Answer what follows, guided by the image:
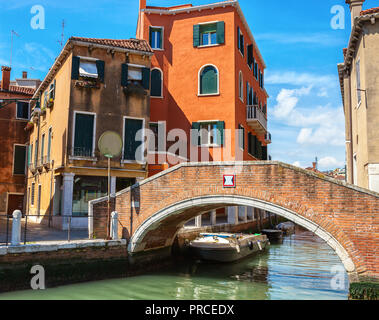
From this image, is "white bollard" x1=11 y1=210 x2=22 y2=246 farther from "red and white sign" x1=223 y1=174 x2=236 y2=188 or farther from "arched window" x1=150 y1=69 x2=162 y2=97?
"arched window" x1=150 y1=69 x2=162 y2=97

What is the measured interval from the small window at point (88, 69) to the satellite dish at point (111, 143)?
2412mm

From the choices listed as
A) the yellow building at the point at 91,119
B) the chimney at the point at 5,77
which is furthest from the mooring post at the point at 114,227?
the chimney at the point at 5,77

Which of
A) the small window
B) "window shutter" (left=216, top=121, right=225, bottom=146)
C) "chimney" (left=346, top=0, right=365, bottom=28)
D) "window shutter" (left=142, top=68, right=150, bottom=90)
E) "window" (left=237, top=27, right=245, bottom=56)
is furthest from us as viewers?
"window" (left=237, top=27, right=245, bottom=56)

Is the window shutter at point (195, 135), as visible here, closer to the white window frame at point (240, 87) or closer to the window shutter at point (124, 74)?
the white window frame at point (240, 87)

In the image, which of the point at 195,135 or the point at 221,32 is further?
the point at 195,135

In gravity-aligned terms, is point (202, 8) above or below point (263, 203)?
above

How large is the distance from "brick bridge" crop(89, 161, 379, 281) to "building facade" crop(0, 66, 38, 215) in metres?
12.2

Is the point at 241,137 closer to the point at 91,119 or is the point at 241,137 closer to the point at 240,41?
the point at 240,41

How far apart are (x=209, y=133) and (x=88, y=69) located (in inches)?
230

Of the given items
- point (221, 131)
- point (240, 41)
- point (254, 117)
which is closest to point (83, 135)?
point (221, 131)

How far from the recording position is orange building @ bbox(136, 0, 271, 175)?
16984 millimetres

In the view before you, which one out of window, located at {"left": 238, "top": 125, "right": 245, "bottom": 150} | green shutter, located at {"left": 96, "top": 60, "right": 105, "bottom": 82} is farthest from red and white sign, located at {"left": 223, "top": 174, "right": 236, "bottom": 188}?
green shutter, located at {"left": 96, "top": 60, "right": 105, "bottom": 82}

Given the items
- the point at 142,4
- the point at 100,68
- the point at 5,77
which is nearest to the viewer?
the point at 100,68

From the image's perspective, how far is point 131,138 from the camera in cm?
1573
